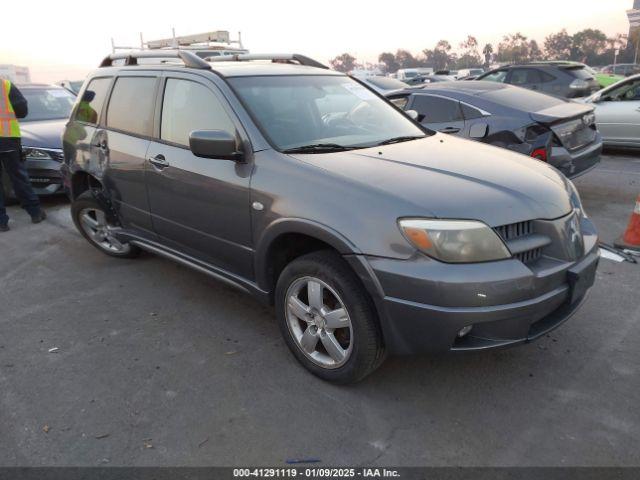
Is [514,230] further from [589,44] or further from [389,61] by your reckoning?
[389,61]

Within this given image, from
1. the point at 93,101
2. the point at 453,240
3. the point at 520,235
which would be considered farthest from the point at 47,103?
the point at 520,235

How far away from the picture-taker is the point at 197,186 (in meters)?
3.43

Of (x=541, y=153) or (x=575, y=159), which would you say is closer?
(x=541, y=153)

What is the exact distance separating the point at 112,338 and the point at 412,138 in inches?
98.7

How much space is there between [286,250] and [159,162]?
1.28 metres

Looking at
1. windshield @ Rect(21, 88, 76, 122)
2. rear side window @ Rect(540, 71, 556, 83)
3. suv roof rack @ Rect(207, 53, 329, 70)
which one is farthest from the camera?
rear side window @ Rect(540, 71, 556, 83)

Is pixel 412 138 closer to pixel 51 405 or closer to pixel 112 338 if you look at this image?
pixel 112 338

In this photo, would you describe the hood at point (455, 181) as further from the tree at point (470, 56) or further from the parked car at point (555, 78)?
the tree at point (470, 56)

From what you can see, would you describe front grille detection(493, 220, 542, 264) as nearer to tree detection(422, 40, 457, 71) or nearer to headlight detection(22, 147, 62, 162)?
headlight detection(22, 147, 62, 162)

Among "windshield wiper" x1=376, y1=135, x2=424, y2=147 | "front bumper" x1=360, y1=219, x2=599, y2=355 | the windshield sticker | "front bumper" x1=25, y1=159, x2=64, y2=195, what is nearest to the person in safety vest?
"front bumper" x1=25, y1=159, x2=64, y2=195

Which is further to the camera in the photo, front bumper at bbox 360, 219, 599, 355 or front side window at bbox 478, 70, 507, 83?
front side window at bbox 478, 70, 507, 83

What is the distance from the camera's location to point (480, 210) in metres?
2.52

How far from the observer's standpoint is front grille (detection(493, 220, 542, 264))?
2521 mm

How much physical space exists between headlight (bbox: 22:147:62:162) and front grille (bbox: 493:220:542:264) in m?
6.35
